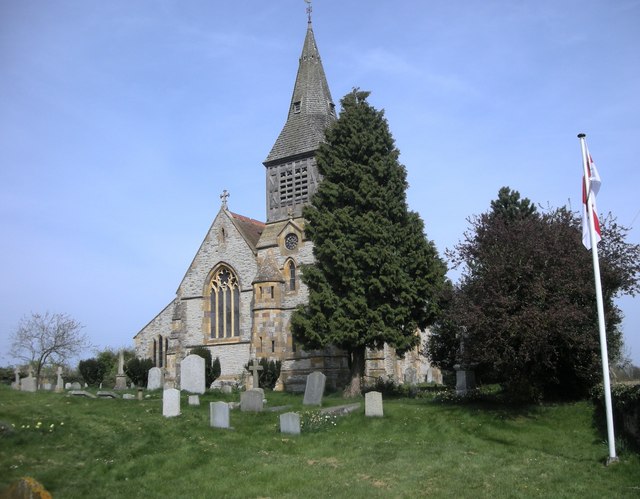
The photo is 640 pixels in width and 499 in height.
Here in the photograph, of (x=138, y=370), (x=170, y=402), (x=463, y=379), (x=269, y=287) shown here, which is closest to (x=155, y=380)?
(x=138, y=370)

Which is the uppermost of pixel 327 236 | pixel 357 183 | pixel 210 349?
pixel 357 183

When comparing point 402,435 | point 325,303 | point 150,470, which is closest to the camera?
point 150,470

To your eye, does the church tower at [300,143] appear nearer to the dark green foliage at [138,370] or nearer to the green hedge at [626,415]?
→ the dark green foliage at [138,370]

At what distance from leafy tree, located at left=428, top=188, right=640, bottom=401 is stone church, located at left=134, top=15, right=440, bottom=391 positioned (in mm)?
12460

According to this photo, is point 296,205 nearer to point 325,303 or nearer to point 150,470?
point 325,303

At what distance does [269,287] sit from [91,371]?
1234 cm

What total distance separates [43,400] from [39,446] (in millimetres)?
7157

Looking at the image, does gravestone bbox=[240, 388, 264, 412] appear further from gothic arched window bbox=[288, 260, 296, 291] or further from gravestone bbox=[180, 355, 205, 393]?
gothic arched window bbox=[288, 260, 296, 291]

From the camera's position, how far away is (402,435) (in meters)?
15.2

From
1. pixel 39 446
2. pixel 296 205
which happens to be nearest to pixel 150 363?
pixel 296 205

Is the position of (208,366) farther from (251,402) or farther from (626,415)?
(626,415)

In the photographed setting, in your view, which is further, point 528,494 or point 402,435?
point 402,435

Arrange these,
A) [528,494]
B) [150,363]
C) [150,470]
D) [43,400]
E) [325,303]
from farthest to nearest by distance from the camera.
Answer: [150,363]
[325,303]
[43,400]
[150,470]
[528,494]

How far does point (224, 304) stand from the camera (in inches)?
1358
